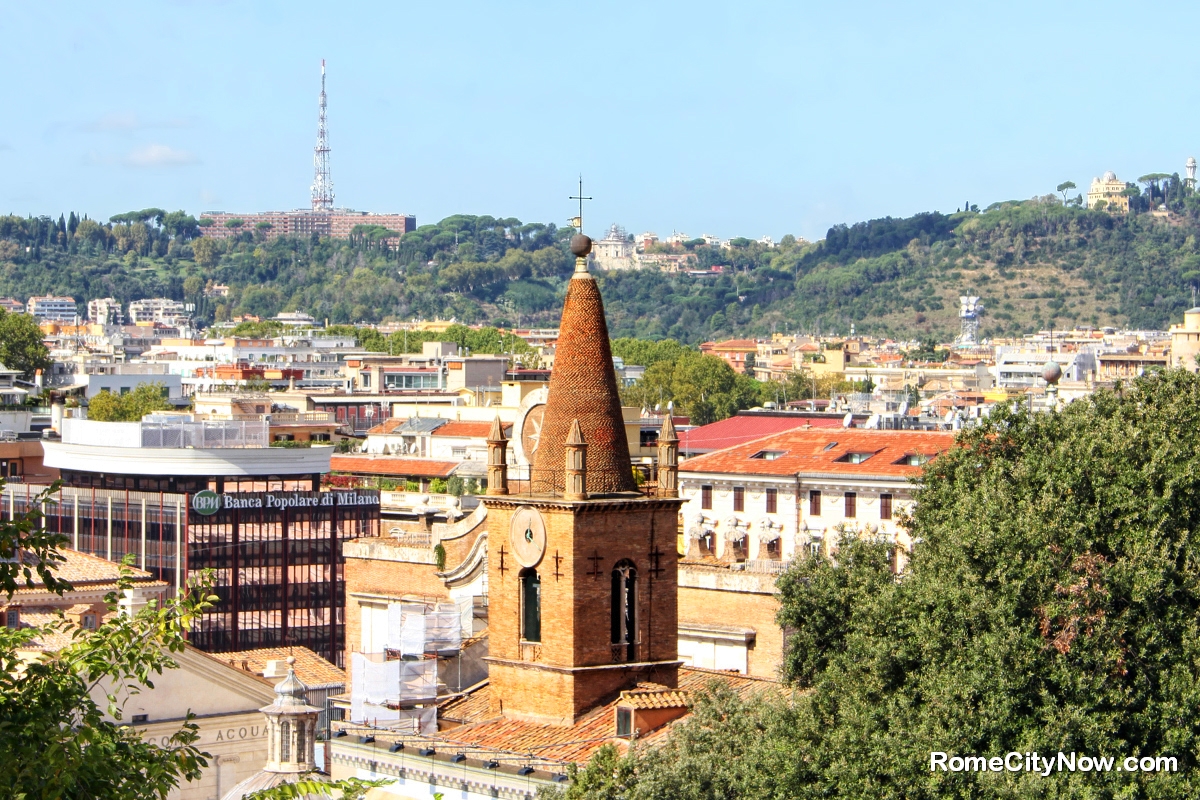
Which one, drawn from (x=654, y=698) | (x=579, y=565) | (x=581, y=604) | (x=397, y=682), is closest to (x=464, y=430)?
(x=397, y=682)

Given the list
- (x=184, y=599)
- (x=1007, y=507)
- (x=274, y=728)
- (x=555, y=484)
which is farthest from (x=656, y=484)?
(x=184, y=599)

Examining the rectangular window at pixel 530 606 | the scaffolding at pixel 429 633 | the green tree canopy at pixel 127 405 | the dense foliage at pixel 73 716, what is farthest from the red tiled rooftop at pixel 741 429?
the dense foliage at pixel 73 716

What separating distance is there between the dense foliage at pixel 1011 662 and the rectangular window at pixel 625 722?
82.5 inches

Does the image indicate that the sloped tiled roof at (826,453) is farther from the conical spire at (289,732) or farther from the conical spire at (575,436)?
the conical spire at (289,732)

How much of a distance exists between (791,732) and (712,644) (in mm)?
12763

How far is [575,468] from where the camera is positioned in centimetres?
3875

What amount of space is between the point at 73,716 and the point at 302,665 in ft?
95.3

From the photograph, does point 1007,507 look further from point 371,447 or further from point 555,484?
point 371,447

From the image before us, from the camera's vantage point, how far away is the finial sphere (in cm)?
4003

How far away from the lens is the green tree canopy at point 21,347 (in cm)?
19000

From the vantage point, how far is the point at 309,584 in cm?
7200

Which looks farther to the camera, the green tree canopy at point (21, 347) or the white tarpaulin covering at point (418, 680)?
the green tree canopy at point (21, 347)

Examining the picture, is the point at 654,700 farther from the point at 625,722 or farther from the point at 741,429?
the point at 741,429

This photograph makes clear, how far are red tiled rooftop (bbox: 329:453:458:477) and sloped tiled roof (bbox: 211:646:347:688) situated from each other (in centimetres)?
5137
